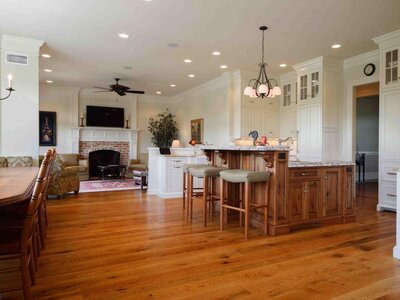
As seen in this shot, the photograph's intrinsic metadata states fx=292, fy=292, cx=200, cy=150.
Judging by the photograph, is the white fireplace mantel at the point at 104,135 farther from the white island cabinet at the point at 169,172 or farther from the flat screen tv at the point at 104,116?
the white island cabinet at the point at 169,172

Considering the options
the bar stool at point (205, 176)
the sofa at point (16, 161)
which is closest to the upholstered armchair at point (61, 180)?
the sofa at point (16, 161)

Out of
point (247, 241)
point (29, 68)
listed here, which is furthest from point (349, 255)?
point (29, 68)

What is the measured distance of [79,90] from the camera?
9.66 m

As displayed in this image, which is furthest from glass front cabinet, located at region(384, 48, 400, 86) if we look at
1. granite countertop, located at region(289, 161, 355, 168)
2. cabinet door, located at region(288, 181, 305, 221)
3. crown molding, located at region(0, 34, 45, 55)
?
crown molding, located at region(0, 34, 45, 55)

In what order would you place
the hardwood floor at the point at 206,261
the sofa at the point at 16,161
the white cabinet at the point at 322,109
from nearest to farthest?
the hardwood floor at the point at 206,261, the sofa at the point at 16,161, the white cabinet at the point at 322,109

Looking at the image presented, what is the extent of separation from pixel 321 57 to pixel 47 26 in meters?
5.04

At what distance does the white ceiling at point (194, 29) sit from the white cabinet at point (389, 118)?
1.08ft

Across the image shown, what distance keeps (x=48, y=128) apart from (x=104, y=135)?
1.72 metres

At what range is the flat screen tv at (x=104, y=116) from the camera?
9.84 m

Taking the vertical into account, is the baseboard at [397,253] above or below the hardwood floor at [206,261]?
above

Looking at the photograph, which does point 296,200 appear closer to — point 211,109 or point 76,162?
point 211,109

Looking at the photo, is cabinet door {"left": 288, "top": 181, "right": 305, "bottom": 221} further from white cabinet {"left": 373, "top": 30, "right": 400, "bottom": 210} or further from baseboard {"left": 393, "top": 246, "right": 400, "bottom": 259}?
white cabinet {"left": 373, "top": 30, "right": 400, "bottom": 210}

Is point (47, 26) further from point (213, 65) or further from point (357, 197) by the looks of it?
point (357, 197)

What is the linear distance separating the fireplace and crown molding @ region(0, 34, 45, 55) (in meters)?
5.06
